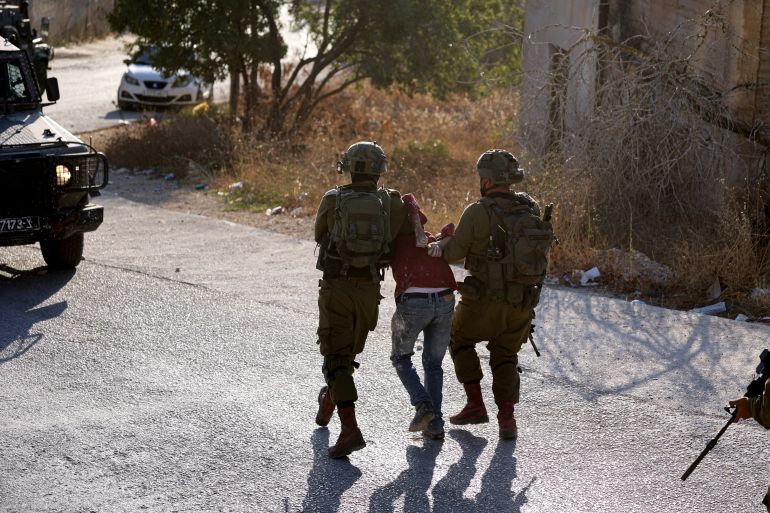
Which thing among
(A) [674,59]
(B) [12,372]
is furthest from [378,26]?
(B) [12,372]

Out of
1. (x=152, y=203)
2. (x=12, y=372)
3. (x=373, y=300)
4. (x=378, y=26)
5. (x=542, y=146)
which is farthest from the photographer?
(x=378, y=26)

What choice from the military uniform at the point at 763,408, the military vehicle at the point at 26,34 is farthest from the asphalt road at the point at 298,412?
the military vehicle at the point at 26,34

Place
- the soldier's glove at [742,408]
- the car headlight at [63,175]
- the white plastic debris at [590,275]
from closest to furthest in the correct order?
the soldier's glove at [742,408]
the car headlight at [63,175]
the white plastic debris at [590,275]

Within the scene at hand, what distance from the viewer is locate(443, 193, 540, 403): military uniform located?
211 inches

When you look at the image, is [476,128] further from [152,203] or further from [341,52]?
[152,203]

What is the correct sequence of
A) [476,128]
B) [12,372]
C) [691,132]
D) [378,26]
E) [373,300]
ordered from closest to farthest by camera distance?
1. [373,300]
2. [12,372]
3. [691,132]
4. [378,26]
5. [476,128]

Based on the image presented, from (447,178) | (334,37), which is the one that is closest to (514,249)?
(447,178)

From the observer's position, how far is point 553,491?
4.98 meters

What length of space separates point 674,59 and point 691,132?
0.78 meters

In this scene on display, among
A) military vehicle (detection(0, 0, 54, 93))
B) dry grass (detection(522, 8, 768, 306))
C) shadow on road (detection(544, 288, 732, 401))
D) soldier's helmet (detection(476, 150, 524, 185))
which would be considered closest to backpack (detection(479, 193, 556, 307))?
soldier's helmet (detection(476, 150, 524, 185))

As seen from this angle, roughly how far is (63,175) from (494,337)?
183 inches

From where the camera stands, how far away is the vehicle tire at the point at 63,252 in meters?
9.05

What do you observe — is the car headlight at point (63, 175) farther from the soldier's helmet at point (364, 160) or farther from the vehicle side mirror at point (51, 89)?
the soldier's helmet at point (364, 160)

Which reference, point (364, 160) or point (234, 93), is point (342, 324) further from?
point (234, 93)
